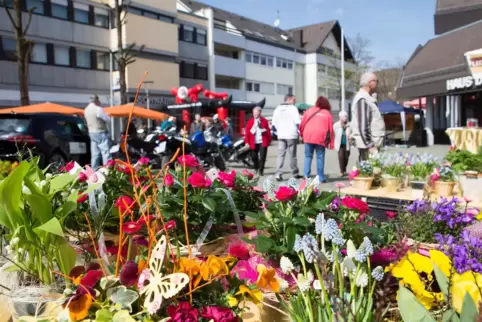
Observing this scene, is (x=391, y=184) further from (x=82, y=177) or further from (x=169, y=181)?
(x=82, y=177)

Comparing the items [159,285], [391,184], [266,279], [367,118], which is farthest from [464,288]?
[367,118]

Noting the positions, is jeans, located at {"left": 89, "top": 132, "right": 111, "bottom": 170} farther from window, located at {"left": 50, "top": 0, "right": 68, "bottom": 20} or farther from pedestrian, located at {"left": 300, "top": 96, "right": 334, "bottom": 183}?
window, located at {"left": 50, "top": 0, "right": 68, "bottom": 20}

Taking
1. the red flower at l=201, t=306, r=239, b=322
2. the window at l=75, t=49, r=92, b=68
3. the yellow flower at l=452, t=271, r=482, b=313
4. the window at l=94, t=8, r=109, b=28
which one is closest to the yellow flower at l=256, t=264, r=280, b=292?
the red flower at l=201, t=306, r=239, b=322

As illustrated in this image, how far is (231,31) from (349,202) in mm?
41927

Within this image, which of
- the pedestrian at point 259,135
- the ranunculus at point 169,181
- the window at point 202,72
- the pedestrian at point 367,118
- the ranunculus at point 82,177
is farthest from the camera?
the window at point 202,72

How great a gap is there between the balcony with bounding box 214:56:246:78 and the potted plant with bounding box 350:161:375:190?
35.0 metres

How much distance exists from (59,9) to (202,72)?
42.2 ft

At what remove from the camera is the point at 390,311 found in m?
1.54

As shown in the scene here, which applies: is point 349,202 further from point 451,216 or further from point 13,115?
point 13,115

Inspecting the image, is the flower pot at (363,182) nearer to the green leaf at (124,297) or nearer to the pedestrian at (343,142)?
the green leaf at (124,297)

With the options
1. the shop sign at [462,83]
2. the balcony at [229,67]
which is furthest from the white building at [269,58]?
the shop sign at [462,83]

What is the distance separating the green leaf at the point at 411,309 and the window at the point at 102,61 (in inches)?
1197

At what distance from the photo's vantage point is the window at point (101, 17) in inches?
1155

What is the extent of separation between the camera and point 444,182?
412cm
